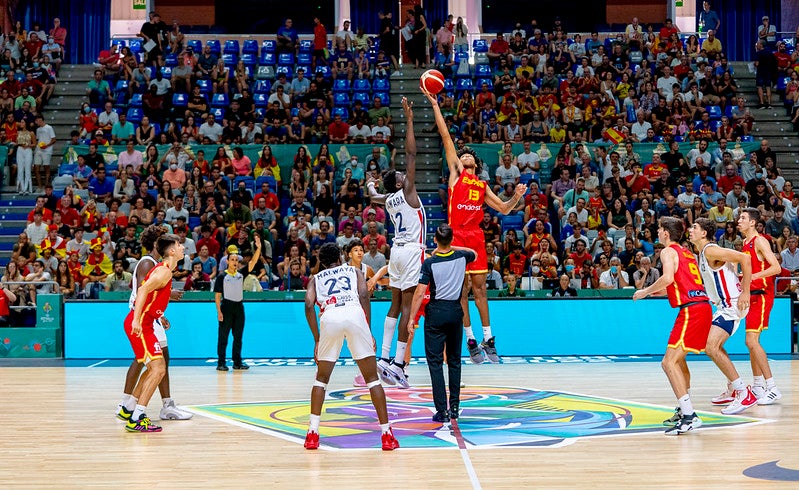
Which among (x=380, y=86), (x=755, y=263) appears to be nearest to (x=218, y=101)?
(x=380, y=86)

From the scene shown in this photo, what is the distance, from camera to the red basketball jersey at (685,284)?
8914 millimetres

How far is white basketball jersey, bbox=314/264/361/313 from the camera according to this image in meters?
8.14

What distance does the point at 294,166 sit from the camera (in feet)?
Result: 64.2

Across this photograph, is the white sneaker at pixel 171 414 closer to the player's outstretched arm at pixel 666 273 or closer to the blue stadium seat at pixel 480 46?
the player's outstretched arm at pixel 666 273

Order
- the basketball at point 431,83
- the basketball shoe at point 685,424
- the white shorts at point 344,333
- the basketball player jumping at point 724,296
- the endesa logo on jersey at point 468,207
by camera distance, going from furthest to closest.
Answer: the endesa logo on jersey at point 468,207
the basketball at point 431,83
the basketball player jumping at point 724,296
the basketball shoe at point 685,424
the white shorts at point 344,333

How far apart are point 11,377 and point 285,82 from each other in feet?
34.9

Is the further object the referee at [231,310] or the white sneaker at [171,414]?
the referee at [231,310]

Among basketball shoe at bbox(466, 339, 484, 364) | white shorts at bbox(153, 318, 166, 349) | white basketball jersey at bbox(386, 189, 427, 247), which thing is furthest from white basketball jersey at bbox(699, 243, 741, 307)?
white shorts at bbox(153, 318, 166, 349)

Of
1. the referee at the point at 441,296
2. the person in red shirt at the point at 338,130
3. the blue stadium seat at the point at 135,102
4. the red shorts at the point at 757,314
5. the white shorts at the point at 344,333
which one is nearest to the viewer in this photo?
the white shorts at the point at 344,333

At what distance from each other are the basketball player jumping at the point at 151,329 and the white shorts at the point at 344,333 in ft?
6.16

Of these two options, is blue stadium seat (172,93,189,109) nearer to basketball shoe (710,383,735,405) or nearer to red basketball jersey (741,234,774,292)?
red basketball jersey (741,234,774,292)

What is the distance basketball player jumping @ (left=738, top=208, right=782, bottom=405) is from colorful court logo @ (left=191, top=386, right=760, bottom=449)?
3.01 ft

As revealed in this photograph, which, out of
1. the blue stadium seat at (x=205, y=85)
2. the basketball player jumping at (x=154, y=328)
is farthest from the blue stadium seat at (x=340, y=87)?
the basketball player jumping at (x=154, y=328)

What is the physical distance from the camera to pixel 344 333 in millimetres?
8133
